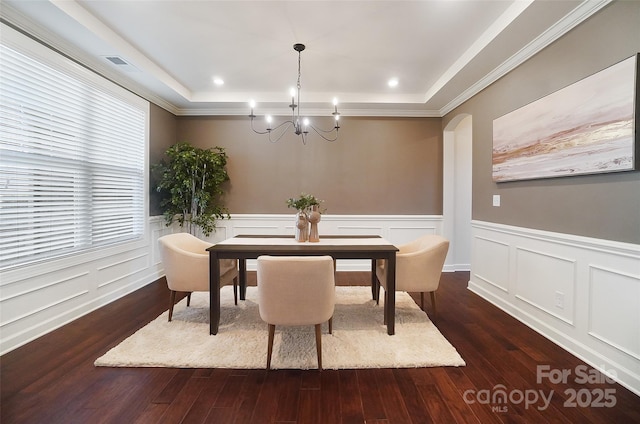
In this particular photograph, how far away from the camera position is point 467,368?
76.3 inches

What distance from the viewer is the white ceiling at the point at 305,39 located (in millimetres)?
2203

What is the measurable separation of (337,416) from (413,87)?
3945 millimetres

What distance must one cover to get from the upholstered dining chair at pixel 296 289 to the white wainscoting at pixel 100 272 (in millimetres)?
2050

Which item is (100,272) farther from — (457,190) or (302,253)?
(457,190)

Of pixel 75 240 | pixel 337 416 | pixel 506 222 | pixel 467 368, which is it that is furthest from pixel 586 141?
pixel 75 240

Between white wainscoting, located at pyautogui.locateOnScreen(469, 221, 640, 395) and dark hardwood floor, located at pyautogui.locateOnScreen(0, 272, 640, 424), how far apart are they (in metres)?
0.16

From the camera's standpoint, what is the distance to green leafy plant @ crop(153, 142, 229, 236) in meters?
3.92

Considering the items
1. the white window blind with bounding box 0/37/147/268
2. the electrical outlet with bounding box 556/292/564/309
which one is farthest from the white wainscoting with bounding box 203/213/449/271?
the electrical outlet with bounding box 556/292/564/309

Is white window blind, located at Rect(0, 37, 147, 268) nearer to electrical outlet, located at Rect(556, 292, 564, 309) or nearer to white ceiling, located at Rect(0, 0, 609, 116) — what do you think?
white ceiling, located at Rect(0, 0, 609, 116)

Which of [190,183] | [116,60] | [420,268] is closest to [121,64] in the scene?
[116,60]

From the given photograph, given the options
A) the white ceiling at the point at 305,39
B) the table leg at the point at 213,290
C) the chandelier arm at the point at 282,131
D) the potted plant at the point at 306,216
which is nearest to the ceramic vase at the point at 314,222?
the potted plant at the point at 306,216

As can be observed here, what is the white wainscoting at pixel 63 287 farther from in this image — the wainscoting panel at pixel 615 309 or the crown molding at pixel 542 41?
the crown molding at pixel 542 41

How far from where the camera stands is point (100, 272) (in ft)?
9.93

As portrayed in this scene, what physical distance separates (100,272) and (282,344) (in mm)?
2293
